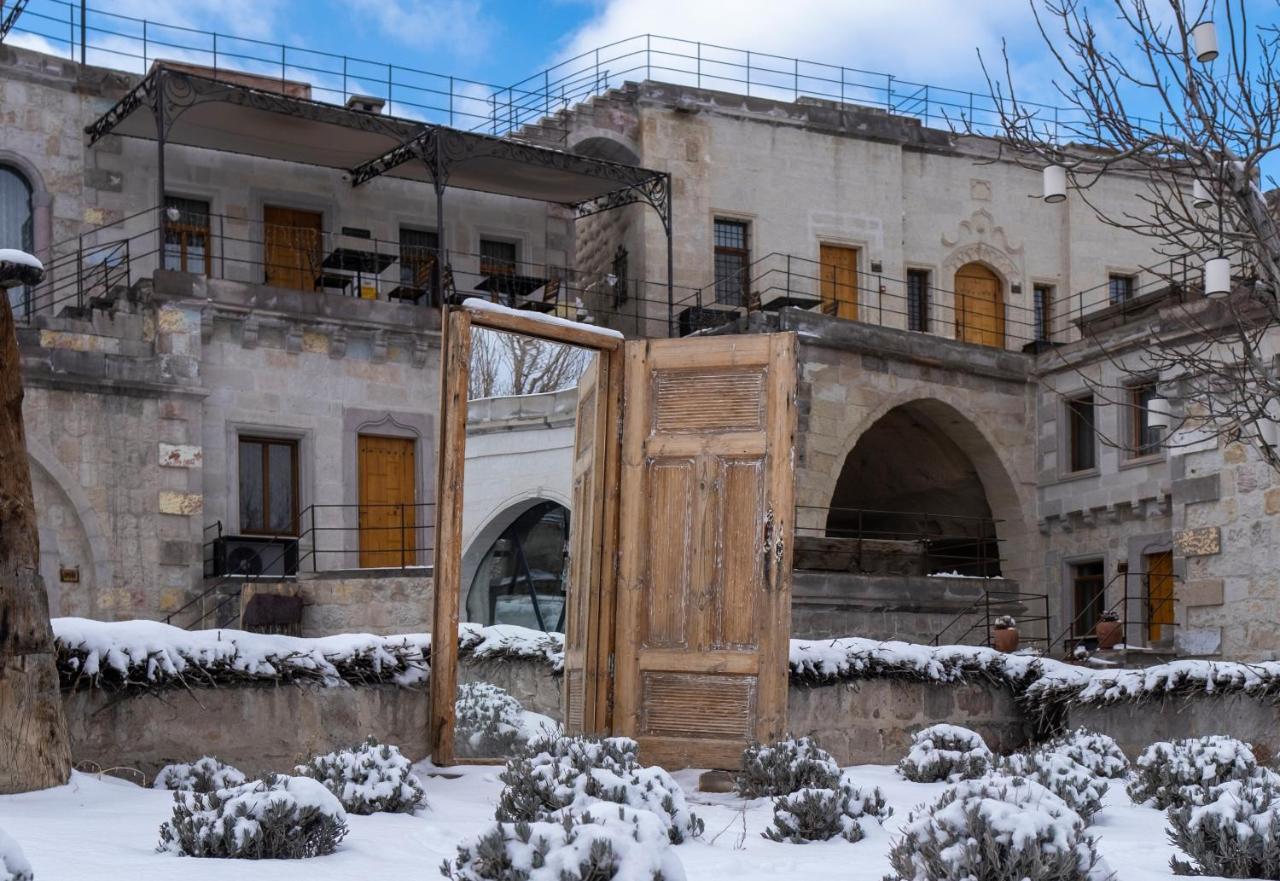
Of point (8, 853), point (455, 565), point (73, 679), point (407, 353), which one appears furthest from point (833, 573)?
point (8, 853)

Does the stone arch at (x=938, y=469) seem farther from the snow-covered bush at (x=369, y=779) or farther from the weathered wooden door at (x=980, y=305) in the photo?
the snow-covered bush at (x=369, y=779)

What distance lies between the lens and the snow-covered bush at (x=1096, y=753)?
1024 cm

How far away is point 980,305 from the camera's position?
28.4m

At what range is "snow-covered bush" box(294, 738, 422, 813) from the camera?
24.5ft

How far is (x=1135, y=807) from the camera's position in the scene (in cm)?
897

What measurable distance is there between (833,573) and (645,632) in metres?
9.04

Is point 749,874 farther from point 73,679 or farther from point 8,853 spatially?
point 73,679

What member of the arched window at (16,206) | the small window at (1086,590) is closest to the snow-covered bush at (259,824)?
the arched window at (16,206)

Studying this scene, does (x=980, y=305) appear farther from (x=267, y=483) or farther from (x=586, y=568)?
(x=586, y=568)

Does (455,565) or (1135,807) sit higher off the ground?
(455,565)

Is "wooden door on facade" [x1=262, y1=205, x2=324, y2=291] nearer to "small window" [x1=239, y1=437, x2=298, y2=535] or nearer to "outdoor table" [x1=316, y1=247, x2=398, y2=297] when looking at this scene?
"outdoor table" [x1=316, y1=247, x2=398, y2=297]

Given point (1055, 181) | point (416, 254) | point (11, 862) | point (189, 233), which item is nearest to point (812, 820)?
point (11, 862)

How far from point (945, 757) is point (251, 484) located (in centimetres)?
1267

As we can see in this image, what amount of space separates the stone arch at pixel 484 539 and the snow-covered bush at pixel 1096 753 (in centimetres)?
362
